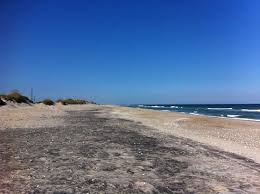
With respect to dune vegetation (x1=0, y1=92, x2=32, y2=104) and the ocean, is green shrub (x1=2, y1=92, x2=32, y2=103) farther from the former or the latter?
the ocean

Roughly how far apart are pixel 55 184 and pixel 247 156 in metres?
9.32

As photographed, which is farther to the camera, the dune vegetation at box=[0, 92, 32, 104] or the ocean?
the ocean

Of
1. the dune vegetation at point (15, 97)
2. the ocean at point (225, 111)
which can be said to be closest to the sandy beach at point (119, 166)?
the ocean at point (225, 111)

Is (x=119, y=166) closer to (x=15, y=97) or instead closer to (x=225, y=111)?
(x=15, y=97)

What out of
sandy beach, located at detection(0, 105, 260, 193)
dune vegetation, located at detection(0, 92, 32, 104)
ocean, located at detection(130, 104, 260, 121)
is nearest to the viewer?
sandy beach, located at detection(0, 105, 260, 193)

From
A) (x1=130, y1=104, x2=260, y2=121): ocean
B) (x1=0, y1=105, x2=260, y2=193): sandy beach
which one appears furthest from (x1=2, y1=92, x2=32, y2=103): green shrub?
(x1=0, y1=105, x2=260, y2=193): sandy beach

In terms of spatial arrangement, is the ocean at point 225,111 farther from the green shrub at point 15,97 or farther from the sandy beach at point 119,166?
the sandy beach at point 119,166

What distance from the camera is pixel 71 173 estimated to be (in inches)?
426

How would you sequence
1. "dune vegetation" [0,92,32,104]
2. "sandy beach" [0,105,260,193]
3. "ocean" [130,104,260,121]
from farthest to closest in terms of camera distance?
1. "ocean" [130,104,260,121]
2. "dune vegetation" [0,92,32,104]
3. "sandy beach" [0,105,260,193]

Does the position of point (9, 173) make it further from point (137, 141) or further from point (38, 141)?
point (137, 141)

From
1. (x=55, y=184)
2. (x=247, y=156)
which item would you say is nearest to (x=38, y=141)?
(x=55, y=184)

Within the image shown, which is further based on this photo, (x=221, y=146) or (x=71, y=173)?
(x=221, y=146)

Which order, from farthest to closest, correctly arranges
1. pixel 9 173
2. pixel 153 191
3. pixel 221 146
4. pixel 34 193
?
pixel 221 146, pixel 9 173, pixel 153 191, pixel 34 193

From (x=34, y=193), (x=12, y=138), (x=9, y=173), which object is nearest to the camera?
(x=34, y=193)
